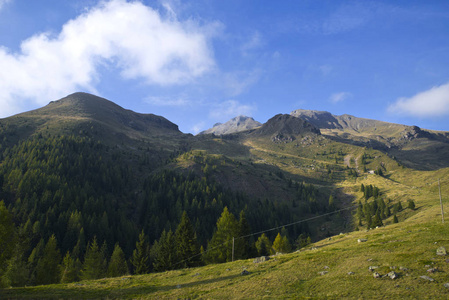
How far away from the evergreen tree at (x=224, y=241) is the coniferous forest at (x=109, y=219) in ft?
0.78

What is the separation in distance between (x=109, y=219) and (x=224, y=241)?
253 feet

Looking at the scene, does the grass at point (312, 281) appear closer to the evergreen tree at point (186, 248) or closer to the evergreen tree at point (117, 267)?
the evergreen tree at point (186, 248)

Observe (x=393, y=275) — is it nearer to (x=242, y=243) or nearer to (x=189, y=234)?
(x=242, y=243)

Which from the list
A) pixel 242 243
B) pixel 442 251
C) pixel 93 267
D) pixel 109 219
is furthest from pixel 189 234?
pixel 109 219

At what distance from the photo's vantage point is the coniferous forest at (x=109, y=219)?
188ft

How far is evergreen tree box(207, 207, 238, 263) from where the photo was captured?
5696cm

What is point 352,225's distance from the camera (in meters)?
131

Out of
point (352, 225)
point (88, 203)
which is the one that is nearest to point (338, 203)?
point (352, 225)

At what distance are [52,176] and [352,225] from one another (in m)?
169

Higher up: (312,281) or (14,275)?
(312,281)

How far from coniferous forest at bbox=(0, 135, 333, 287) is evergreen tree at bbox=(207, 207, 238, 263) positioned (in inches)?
9.3

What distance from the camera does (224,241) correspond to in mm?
58906

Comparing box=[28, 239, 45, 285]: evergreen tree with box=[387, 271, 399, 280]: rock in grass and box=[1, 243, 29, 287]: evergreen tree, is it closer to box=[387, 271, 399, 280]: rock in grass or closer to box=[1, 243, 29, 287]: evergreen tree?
box=[1, 243, 29, 287]: evergreen tree

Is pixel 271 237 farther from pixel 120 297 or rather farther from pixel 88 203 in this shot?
pixel 120 297
